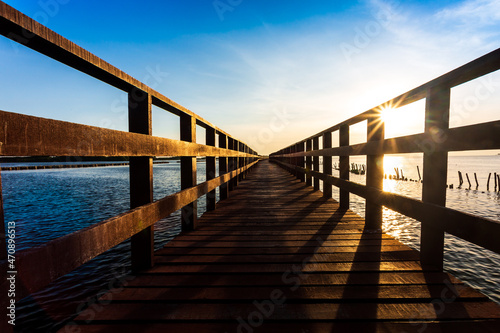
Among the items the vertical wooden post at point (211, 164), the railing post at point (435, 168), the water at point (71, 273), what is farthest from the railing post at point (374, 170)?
the water at point (71, 273)

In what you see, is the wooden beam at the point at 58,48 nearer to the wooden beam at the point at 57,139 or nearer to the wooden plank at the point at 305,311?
the wooden beam at the point at 57,139

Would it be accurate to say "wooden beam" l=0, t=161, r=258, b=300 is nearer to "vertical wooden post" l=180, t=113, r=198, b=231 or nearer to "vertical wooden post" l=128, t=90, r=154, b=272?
"vertical wooden post" l=128, t=90, r=154, b=272

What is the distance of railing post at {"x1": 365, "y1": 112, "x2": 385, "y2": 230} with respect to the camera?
3227 mm

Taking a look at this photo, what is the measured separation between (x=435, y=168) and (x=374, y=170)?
110cm

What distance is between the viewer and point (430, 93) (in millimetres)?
2207

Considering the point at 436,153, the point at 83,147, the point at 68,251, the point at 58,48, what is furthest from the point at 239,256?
the point at 58,48

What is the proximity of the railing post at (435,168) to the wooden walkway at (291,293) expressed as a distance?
0.19m

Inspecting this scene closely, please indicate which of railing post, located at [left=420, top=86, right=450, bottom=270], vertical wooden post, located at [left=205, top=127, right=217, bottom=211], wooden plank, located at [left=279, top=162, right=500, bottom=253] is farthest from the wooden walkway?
vertical wooden post, located at [left=205, top=127, right=217, bottom=211]

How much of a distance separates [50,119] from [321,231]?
3.14 meters

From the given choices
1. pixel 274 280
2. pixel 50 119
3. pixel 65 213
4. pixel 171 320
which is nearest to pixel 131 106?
pixel 50 119

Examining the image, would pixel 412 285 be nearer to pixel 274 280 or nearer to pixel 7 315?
pixel 274 280

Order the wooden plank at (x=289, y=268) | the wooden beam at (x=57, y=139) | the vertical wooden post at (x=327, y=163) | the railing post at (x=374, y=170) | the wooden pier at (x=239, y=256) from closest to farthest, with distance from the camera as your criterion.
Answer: the wooden beam at (x=57, y=139) → the wooden pier at (x=239, y=256) → the wooden plank at (x=289, y=268) → the railing post at (x=374, y=170) → the vertical wooden post at (x=327, y=163)

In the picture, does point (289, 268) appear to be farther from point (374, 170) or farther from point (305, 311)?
point (374, 170)

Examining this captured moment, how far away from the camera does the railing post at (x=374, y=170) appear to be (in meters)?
3.23
